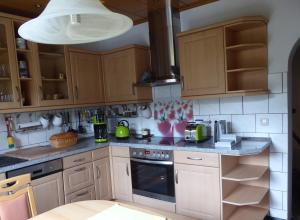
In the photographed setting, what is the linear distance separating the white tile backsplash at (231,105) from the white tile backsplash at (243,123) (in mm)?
63

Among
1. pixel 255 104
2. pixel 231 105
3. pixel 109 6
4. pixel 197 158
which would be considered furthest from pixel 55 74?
pixel 255 104

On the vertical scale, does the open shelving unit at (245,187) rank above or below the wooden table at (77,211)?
below

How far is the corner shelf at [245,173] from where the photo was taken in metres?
2.11

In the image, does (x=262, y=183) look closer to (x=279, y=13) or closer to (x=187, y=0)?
(x=279, y=13)

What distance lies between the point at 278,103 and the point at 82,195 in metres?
2.20

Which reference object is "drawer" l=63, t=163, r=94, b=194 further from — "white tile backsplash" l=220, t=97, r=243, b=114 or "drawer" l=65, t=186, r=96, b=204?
"white tile backsplash" l=220, t=97, r=243, b=114

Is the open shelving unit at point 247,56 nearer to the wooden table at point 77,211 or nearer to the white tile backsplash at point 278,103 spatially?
the white tile backsplash at point 278,103

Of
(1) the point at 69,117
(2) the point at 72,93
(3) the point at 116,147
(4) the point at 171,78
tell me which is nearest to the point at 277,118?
(4) the point at 171,78

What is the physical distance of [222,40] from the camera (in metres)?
2.28

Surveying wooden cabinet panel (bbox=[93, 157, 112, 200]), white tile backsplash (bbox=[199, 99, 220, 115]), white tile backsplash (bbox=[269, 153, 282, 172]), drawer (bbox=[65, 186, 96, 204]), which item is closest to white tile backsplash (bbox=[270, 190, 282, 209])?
white tile backsplash (bbox=[269, 153, 282, 172])

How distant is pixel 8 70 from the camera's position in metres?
2.38

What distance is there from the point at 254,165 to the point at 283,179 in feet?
0.92

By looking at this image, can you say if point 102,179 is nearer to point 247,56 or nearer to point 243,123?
point 243,123

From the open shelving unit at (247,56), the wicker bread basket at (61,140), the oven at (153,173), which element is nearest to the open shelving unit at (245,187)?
the oven at (153,173)
